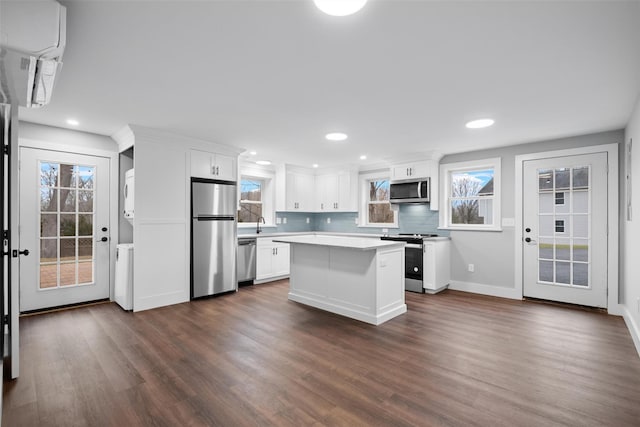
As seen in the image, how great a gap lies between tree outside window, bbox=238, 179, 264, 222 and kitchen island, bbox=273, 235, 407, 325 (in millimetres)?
2300

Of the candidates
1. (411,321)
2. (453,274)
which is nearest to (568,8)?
(411,321)

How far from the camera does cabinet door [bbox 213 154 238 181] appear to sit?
4.73 m

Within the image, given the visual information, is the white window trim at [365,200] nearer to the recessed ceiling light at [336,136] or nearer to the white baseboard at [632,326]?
the recessed ceiling light at [336,136]

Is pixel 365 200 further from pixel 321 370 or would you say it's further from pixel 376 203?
pixel 321 370

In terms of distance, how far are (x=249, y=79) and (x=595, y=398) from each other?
3.32 metres

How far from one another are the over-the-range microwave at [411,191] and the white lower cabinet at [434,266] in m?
0.83

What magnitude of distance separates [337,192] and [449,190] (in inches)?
89.8

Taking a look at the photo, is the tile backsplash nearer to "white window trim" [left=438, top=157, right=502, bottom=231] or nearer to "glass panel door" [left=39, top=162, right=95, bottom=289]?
"white window trim" [left=438, top=157, right=502, bottom=231]

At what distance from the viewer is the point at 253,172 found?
20.3 ft

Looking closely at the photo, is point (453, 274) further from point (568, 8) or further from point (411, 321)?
point (568, 8)

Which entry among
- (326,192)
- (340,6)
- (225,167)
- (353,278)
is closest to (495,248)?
(353,278)

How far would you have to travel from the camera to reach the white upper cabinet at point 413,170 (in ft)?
17.4

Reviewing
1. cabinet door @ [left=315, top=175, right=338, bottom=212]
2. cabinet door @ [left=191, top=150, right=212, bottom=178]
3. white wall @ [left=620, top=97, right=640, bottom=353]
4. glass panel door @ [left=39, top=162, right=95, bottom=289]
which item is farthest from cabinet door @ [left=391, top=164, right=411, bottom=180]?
glass panel door @ [left=39, top=162, right=95, bottom=289]

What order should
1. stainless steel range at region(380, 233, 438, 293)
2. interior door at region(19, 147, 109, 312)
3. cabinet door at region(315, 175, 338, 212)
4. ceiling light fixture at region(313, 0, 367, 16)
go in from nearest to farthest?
ceiling light fixture at region(313, 0, 367, 16) → interior door at region(19, 147, 109, 312) → stainless steel range at region(380, 233, 438, 293) → cabinet door at region(315, 175, 338, 212)
